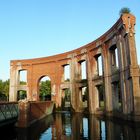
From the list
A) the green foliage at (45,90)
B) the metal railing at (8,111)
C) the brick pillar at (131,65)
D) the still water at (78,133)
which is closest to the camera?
the still water at (78,133)

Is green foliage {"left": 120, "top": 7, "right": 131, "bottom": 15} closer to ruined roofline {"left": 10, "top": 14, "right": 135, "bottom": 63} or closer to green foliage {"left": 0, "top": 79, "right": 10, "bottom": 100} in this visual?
ruined roofline {"left": 10, "top": 14, "right": 135, "bottom": 63}

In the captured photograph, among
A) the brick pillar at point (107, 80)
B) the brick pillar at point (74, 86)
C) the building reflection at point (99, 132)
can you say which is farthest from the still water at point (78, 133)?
the brick pillar at point (74, 86)

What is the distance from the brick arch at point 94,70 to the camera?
61.2 ft

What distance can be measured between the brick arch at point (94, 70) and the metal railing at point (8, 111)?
9.35m

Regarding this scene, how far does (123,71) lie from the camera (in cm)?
2014

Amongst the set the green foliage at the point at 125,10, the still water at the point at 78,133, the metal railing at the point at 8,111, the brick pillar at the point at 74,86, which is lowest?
the still water at the point at 78,133

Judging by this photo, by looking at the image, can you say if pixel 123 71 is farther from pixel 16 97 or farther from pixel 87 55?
pixel 16 97

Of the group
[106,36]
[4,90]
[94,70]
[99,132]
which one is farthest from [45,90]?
[99,132]

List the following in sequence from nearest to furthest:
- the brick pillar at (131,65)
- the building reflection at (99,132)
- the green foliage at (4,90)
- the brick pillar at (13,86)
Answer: the building reflection at (99,132) < the brick pillar at (131,65) < the brick pillar at (13,86) < the green foliage at (4,90)

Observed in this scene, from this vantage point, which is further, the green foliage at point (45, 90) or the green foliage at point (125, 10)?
the green foliage at point (45, 90)

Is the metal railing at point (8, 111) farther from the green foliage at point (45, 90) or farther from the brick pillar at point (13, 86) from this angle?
the green foliage at point (45, 90)

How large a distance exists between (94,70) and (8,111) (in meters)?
14.6

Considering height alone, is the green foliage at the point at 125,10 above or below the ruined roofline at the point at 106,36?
above

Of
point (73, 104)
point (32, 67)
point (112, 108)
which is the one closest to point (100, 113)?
point (112, 108)
